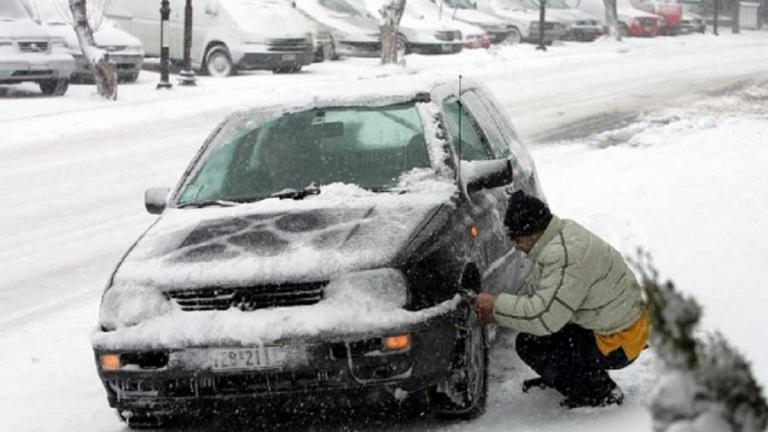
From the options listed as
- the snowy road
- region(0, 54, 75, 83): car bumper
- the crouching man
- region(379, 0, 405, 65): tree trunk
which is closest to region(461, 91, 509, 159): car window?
the snowy road

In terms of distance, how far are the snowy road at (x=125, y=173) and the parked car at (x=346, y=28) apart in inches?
16.0

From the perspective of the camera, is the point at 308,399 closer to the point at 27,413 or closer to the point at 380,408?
the point at 380,408

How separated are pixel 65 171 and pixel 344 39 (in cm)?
1489

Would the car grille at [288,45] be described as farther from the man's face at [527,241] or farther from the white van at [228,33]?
the man's face at [527,241]

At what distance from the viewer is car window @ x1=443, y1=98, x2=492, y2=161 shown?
6.63 metres

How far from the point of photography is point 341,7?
2900cm

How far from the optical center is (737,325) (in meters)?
6.78

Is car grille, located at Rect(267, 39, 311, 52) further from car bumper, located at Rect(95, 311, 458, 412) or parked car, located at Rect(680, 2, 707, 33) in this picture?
parked car, located at Rect(680, 2, 707, 33)

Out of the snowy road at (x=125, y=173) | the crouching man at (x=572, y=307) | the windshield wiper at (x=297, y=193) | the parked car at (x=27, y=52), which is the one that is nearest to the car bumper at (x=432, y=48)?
the snowy road at (x=125, y=173)

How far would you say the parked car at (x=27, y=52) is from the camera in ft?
62.1

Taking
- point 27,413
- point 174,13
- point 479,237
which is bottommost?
point 27,413

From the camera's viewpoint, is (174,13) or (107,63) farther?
(174,13)

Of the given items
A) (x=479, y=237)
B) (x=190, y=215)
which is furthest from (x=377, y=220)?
(x=190, y=215)

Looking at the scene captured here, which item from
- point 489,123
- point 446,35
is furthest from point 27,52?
point 489,123
